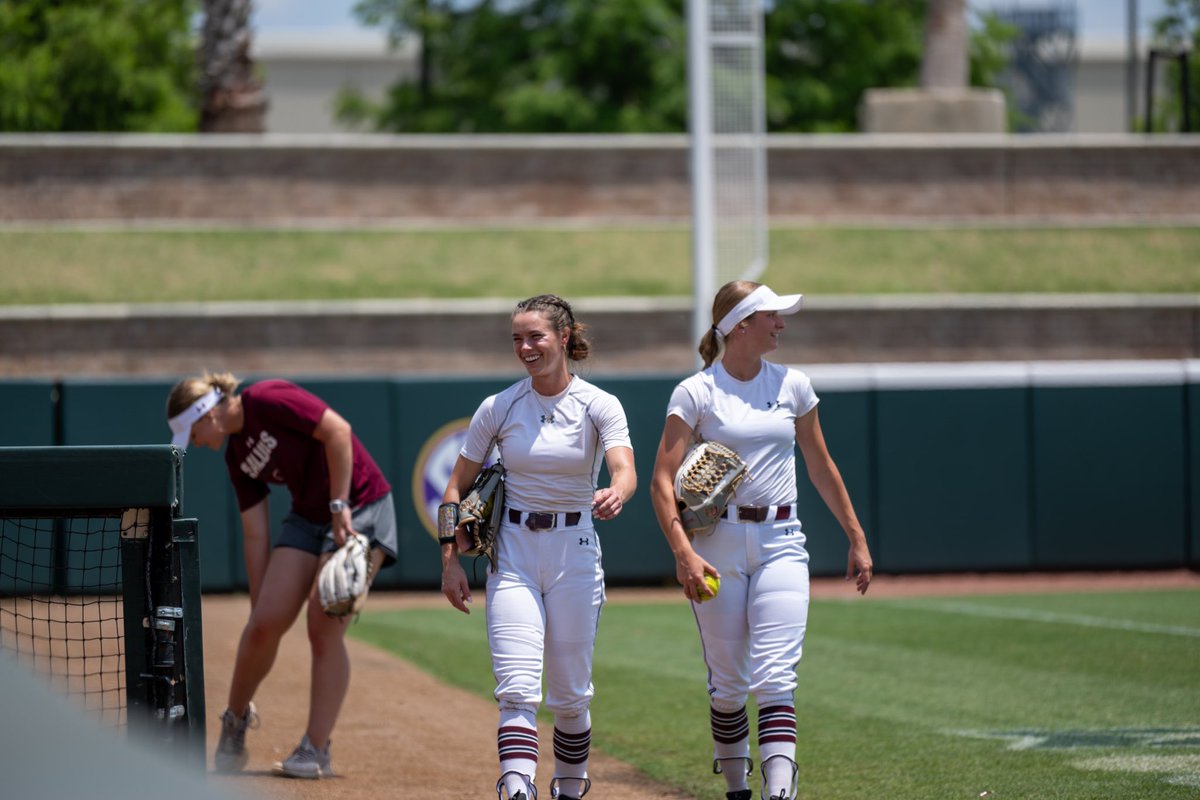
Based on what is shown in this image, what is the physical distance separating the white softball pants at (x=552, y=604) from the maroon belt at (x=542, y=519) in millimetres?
19

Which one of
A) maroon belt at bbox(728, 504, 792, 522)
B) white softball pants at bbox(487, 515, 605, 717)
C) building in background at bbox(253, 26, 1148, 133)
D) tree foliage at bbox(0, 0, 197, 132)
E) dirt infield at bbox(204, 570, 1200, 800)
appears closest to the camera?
white softball pants at bbox(487, 515, 605, 717)

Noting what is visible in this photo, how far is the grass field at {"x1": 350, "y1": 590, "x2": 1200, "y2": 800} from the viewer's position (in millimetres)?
6418

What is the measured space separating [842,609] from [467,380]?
468 centimetres

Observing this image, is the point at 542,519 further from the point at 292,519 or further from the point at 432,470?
the point at 432,470

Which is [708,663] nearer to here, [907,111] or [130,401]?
[130,401]

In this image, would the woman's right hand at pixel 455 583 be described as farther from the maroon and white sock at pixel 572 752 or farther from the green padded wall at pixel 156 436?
the green padded wall at pixel 156 436

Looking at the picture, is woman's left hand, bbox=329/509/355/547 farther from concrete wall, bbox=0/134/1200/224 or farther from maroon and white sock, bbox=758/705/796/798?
concrete wall, bbox=0/134/1200/224

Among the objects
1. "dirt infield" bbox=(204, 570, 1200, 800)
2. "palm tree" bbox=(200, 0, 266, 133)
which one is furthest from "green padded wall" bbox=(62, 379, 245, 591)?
"palm tree" bbox=(200, 0, 266, 133)

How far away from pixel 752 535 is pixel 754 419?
45 cm

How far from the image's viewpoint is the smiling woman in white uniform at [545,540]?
Result: 5.05m

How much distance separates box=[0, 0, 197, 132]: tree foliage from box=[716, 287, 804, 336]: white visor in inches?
1140

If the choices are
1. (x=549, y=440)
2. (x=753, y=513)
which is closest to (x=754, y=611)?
(x=753, y=513)

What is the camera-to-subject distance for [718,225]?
18062mm

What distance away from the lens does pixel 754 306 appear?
5418 millimetres
